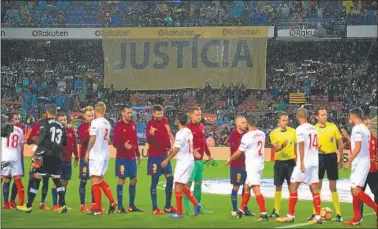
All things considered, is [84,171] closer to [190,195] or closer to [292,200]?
[190,195]

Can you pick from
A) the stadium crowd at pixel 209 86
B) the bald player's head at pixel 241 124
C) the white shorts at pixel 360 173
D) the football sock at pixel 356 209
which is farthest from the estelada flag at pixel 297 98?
the white shorts at pixel 360 173

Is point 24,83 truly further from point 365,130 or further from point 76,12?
point 365,130

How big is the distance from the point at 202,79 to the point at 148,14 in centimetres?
448

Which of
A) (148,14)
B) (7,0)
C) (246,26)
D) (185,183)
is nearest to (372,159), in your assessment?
(185,183)

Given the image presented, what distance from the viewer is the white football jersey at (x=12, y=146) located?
15258 millimetres

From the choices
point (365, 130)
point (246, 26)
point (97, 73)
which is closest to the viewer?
point (365, 130)

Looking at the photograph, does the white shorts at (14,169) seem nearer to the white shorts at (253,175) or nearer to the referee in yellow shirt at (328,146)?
the white shorts at (253,175)

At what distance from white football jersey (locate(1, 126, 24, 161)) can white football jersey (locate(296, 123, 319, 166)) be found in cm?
521

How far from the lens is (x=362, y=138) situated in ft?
43.2

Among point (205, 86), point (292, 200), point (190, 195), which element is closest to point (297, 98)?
point (205, 86)

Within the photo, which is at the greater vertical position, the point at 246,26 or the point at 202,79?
the point at 246,26

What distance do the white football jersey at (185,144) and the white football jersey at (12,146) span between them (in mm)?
3241

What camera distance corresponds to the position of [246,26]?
129 ft

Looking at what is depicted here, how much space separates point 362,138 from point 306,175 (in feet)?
3.56
